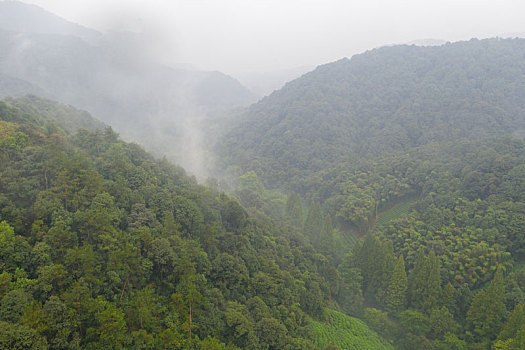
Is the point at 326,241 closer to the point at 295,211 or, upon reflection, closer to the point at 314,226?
the point at 314,226

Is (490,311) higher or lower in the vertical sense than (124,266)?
lower

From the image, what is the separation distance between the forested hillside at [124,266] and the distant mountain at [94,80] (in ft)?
195

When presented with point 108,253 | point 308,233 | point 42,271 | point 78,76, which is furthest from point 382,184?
point 78,76

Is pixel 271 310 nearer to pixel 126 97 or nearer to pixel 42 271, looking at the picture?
pixel 42 271

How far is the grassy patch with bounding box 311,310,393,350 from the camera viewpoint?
25.8 m

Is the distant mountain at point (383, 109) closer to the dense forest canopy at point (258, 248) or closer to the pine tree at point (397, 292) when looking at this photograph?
the dense forest canopy at point (258, 248)

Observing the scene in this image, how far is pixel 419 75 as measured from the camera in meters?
111

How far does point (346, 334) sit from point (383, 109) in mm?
86789

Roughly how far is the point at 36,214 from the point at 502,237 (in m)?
45.2

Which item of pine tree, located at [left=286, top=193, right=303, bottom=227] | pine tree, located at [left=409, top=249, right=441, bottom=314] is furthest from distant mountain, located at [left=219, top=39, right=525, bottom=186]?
pine tree, located at [left=409, top=249, right=441, bottom=314]

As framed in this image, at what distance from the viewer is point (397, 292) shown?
32.7m

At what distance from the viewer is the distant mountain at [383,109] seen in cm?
7769

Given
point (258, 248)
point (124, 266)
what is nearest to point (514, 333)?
point (258, 248)

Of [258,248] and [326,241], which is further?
[326,241]
